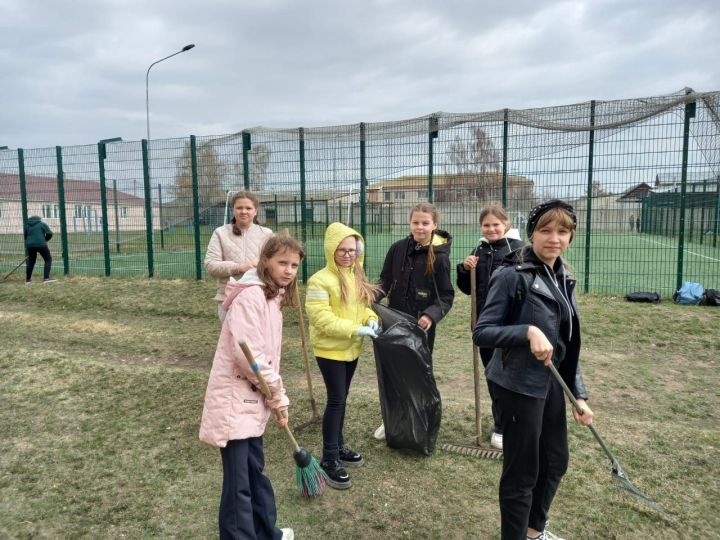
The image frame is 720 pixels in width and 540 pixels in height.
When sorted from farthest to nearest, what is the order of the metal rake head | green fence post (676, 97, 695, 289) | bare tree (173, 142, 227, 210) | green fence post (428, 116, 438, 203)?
bare tree (173, 142, 227, 210) < green fence post (428, 116, 438, 203) < green fence post (676, 97, 695, 289) < the metal rake head

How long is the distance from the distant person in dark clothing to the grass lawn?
14.8ft

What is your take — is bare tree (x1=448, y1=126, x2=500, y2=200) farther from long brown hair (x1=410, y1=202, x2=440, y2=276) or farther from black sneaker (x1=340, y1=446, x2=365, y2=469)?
black sneaker (x1=340, y1=446, x2=365, y2=469)

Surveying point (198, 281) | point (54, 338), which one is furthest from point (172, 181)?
point (54, 338)

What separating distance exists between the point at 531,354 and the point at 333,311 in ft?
4.49

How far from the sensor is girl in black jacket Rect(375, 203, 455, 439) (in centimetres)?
357

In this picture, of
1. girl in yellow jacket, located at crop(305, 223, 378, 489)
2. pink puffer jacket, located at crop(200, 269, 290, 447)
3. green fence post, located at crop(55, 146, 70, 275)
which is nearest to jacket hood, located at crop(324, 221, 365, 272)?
girl in yellow jacket, located at crop(305, 223, 378, 489)

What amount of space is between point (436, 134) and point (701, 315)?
441 centimetres

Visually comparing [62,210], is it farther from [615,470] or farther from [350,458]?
[615,470]

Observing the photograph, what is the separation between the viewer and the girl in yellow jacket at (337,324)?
10.2ft

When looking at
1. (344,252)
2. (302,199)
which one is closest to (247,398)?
(344,252)

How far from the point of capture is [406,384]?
131 inches

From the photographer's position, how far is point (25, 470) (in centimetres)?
334

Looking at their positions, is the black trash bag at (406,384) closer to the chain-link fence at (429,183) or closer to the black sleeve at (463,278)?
the black sleeve at (463,278)

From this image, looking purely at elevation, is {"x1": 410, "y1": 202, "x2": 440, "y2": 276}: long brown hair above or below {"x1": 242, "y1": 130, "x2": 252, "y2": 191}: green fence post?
below
